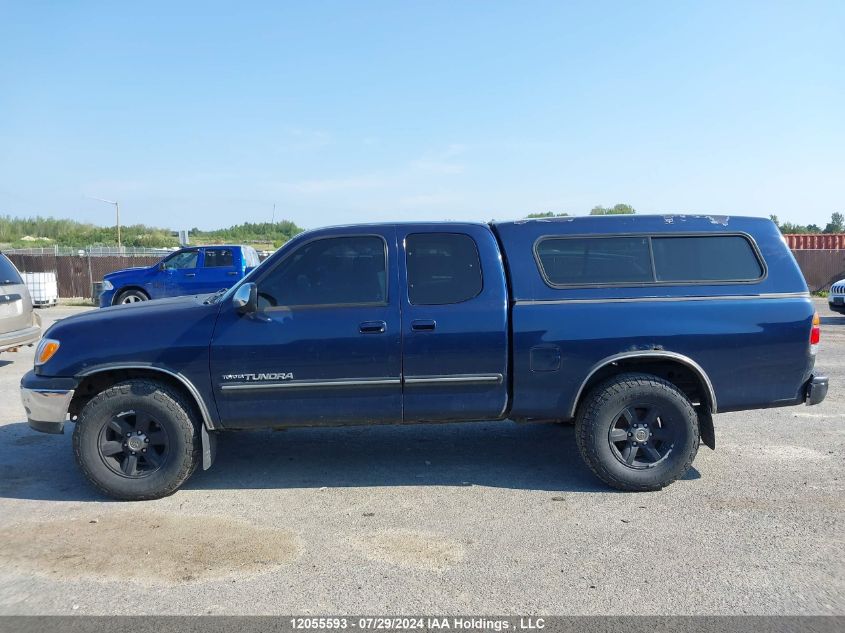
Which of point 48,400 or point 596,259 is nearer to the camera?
point 48,400

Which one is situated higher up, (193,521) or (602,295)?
(602,295)

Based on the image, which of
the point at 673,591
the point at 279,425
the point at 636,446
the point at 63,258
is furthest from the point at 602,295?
the point at 63,258

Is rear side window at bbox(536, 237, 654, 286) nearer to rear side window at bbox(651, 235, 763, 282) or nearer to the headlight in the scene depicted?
rear side window at bbox(651, 235, 763, 282)

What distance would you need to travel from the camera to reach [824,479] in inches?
192

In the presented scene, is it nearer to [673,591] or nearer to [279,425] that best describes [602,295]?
[673,591]

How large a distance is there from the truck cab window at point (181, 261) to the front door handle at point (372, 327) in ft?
41.6

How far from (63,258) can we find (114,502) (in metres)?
23.7

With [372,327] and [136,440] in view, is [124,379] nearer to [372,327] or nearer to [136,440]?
[136,440]

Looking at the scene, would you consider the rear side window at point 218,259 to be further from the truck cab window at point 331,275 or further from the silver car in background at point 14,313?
the truck cab window at point 331,275

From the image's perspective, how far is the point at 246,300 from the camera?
4.47 meters

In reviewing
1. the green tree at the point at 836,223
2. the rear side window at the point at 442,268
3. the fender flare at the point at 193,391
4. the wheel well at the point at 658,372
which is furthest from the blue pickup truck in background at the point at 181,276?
the green tree at the point at 836,223

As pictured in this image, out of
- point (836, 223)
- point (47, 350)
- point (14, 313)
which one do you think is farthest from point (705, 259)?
point (836, 223)

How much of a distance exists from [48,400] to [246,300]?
1.55 metres

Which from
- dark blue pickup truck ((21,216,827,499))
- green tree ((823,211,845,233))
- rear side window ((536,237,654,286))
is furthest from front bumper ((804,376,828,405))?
green tree ((823,211,845,233))
